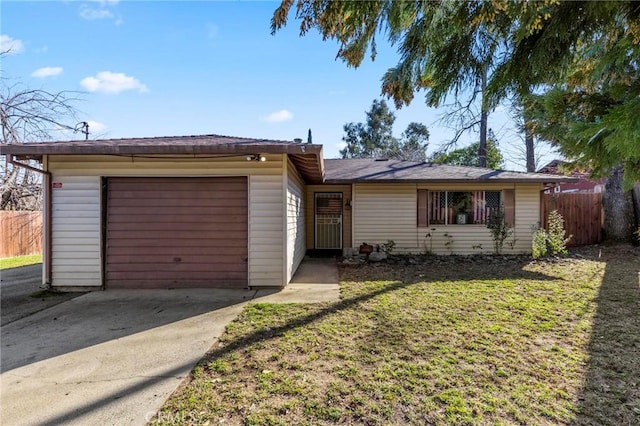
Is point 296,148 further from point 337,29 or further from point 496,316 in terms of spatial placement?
point 496,316

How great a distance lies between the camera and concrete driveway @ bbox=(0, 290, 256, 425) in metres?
2.50

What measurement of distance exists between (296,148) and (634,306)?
5800mm

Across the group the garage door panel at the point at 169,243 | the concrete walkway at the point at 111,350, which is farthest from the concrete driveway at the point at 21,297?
the garage door panel at the point at 169,243

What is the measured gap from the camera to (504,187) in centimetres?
1006

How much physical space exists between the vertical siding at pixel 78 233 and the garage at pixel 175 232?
0.70 feet

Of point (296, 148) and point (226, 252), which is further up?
point (296, 148)

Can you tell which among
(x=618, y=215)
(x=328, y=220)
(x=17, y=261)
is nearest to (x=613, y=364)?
(x=328, y=220)

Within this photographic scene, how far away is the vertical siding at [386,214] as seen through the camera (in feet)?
33.4

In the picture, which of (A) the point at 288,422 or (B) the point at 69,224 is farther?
(B) the point at 69,224

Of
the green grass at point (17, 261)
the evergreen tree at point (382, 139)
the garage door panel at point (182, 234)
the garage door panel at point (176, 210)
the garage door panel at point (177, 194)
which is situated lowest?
the green grass at point (17, 261)

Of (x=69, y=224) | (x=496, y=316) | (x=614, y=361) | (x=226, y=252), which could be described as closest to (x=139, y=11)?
(x=69, y=224)

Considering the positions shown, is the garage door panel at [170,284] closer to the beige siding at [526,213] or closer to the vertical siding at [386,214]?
the vertical siding at [386,214]

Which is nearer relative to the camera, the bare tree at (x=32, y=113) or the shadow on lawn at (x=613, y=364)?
the shadow on lawn at (x=613, y=364)

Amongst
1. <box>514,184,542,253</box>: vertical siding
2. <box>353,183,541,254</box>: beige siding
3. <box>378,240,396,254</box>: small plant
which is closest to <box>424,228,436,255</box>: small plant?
<box>353,183,541,254</box>: beige siding
